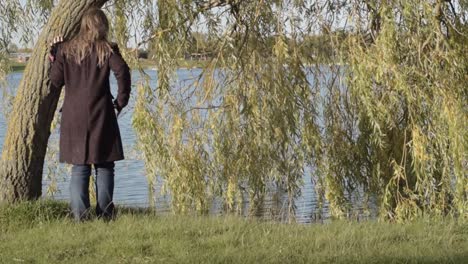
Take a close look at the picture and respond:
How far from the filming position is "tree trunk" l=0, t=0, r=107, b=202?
238 inches

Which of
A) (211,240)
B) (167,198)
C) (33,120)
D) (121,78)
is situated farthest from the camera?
(167,198)

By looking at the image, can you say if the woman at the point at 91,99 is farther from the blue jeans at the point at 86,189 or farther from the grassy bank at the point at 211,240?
the grassy bank at the point at 211,240

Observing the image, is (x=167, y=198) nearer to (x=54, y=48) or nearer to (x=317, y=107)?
(x=317, y=107)

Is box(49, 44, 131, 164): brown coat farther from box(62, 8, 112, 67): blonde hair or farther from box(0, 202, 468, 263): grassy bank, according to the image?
box(0, 202, 468, 263): grassy bank

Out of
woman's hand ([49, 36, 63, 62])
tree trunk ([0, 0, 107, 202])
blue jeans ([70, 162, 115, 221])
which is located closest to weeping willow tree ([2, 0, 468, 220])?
tree trunk ([0, 0, 107, 202])

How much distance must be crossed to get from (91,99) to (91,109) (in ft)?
0.23

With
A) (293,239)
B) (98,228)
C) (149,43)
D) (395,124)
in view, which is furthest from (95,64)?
(395,124)

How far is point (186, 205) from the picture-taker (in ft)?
25.9

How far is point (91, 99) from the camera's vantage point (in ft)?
17.9

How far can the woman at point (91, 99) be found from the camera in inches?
214

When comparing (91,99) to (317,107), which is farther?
(317,107)

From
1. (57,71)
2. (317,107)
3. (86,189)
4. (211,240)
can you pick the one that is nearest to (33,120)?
(57,71)

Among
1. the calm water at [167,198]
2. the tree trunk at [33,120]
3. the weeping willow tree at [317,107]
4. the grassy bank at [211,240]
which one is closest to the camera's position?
the grassy bank at [211,240]

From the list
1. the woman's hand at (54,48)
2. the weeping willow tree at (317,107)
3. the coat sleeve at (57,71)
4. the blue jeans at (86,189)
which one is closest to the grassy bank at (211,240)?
the blue jeans at (86,189)
